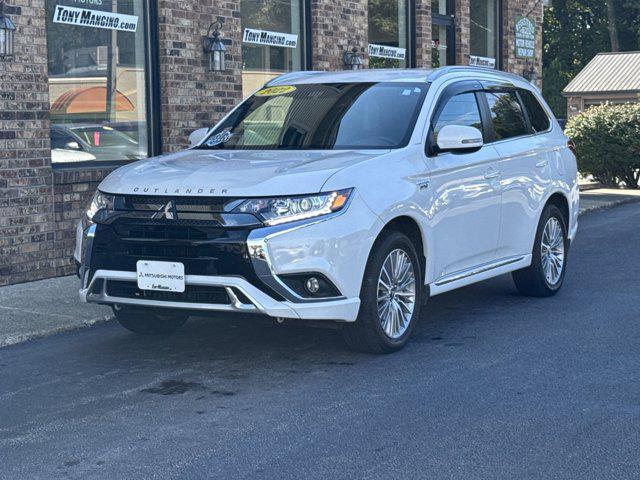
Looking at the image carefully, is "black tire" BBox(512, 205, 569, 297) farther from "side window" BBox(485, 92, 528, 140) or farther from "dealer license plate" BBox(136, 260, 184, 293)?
"dealer license plate" BBox(136, 260, 184, 293)

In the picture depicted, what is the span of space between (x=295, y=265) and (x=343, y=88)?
2.20 meters

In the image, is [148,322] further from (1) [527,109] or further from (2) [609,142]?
(2) [609,142]

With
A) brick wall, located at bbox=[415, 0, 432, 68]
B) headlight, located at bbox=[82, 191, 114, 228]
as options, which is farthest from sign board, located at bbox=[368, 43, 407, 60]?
headlight, located at bbox=[82, 191, 114, 228]

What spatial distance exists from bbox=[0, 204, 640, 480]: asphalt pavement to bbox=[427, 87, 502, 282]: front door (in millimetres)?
527

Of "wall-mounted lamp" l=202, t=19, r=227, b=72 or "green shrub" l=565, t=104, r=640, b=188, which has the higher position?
"wall-mounted lamp" l=202, t=19, r=227, b=72

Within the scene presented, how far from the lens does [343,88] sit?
8211 millimetres

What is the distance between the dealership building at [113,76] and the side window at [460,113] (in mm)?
4285

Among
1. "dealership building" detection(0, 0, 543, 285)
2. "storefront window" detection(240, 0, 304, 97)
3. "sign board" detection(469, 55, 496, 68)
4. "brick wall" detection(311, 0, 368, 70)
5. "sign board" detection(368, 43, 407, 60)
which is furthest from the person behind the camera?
"sign board" detection(469, 55, 496, 68)

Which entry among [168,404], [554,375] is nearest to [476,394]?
[554,375]

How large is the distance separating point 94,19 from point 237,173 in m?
5.46

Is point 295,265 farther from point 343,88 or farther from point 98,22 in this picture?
point 98,22

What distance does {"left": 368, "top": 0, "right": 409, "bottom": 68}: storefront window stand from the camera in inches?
663

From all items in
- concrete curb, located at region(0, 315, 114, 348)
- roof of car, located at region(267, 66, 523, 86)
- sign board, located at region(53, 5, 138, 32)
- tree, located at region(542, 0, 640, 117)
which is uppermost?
tree, located at region(542, 0, 640, 117)

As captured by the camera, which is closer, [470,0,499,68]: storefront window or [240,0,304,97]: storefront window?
[240,0,304,97]: storefront window
